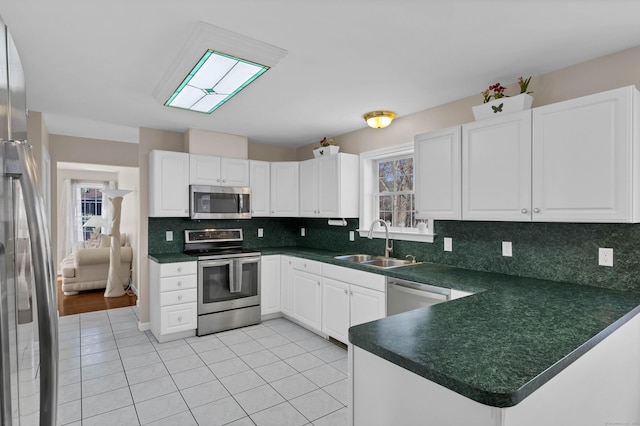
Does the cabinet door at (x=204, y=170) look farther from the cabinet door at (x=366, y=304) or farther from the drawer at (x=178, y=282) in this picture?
the cabinet door at (x=366, y=304)

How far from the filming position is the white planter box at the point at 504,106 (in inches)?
94.3

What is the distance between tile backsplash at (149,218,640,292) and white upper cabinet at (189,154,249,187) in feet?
2.25

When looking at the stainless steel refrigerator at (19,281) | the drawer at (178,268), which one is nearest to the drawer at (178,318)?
the drawer at (178,268)

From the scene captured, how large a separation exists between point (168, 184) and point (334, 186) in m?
1.92

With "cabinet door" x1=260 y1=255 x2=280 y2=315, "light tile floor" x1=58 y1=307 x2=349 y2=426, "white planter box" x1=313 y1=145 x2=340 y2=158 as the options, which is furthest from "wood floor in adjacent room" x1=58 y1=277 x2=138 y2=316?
"white planter box" x1=313 y1=145 x2=340 y2=158

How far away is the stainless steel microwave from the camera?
4117 millimetres

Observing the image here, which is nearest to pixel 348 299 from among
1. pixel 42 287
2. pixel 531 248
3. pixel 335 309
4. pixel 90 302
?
pixel 335 309

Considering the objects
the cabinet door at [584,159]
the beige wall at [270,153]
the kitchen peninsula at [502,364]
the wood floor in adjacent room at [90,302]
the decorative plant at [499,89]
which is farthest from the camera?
the beige wall at [270,153]

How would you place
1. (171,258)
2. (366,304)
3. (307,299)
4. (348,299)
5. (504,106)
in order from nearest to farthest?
(504,106)
(366,304)
(348,299)
(171,258)
(307,299)

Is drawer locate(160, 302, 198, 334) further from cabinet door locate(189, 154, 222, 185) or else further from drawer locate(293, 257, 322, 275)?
cabinet door locate(189, 154, 222, 185)

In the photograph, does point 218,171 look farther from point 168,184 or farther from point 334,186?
point 334,186

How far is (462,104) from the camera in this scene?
3.06 meters

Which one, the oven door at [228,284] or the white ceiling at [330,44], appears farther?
the oven door at [228,284]

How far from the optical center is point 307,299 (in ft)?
13.0
